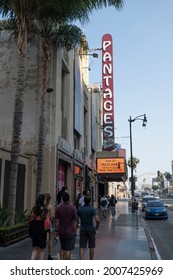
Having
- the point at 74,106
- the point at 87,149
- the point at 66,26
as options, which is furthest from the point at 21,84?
the point at 87,149

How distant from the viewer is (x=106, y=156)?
33.1m

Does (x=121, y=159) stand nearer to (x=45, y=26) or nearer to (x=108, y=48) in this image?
(x=108, y=48)

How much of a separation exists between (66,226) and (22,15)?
9.48 m

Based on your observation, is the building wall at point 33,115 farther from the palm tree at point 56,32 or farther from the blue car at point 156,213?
the blue car at point 156,213

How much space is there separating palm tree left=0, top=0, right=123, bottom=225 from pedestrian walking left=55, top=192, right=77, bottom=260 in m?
4.84

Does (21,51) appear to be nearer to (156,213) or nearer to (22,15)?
(22,15)

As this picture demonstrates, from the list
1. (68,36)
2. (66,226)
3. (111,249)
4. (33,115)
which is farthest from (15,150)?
(68,36)

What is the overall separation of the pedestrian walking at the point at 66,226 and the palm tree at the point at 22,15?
4837 millimetres

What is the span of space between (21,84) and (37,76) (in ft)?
17.7

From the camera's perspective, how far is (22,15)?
12883 mm

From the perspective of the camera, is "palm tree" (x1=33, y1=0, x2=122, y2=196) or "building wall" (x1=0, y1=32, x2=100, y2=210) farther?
"building wall" (x1=0, y1=32, x2=100, y2=210)

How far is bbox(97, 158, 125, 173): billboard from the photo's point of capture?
105 ft

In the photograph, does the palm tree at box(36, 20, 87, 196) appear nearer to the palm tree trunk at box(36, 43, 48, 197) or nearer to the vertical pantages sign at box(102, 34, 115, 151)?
the palm tree trunk at box(36, 43, 48, 197)

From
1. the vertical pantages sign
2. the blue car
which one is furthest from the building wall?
the vertical pantages sign
